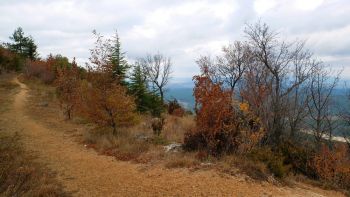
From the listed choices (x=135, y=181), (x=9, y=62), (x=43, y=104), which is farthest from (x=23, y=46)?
(x=135, y=181)

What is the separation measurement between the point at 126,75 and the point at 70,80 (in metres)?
3.23

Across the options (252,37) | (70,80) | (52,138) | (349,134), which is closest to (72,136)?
(52,138)

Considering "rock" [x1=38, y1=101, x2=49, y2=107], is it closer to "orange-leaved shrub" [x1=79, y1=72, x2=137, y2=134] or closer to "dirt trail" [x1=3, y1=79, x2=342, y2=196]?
"orange-leaved shrub" [x1=79, y1=72, x2=137, y2=134]

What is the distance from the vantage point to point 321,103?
2861 cm

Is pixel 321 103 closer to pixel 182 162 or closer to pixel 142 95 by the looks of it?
pixel 142 95

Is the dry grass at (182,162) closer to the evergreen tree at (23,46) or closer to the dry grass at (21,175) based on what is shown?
the dry grass at (21,175)

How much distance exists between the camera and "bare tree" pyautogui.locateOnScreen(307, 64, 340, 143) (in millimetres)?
27336

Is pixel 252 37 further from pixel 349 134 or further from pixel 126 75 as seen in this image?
pixel 349 134

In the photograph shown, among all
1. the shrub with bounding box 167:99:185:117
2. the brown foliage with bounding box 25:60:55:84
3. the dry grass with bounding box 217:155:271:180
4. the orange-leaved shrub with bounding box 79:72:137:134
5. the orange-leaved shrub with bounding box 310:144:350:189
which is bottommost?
the orange-leaved shrub with bounding box 310:144:350:189

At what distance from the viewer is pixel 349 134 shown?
2992 centimetres

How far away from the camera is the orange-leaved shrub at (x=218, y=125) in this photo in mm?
11688

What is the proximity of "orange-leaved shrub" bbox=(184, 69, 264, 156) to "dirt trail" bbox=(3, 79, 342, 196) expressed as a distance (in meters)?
1.96

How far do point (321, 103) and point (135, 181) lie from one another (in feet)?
75.3

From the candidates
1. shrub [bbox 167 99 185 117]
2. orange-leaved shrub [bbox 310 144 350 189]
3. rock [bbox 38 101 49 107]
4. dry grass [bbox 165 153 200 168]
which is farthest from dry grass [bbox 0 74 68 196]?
shrub [bbox 167 99 185 117]
